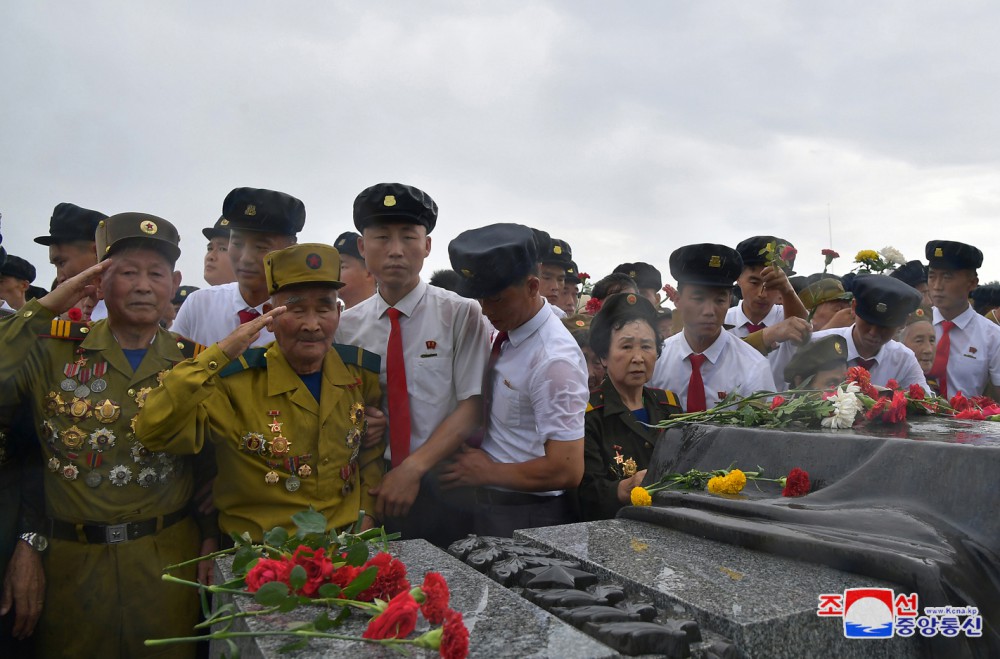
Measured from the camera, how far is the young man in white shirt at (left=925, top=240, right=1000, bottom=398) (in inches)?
277

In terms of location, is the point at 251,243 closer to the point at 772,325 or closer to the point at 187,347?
the point at 187,347

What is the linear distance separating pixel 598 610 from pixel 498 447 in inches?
70.6

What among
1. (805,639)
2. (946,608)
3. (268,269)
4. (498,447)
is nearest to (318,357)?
(268,269)

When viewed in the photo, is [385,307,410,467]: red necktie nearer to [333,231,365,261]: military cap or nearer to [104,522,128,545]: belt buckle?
[104,522,128,545]: belt buckle

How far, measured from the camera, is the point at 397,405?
Answer: 3.57 m

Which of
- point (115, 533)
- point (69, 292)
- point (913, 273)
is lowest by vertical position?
point (115, 533)

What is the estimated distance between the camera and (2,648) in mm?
3061

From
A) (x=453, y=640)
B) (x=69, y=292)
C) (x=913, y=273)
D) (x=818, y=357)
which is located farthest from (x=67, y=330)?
(x=913, y=273)

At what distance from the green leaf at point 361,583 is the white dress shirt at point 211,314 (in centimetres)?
274

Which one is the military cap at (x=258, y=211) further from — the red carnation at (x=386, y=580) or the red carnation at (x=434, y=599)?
the red carnation at (x=434, y=599)

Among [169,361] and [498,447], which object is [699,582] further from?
[169,361]

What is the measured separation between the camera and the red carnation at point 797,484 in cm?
277

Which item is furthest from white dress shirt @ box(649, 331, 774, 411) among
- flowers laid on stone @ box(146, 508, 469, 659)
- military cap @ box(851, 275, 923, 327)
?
flowers laid on stone @ box(146, 508, 469, 659)
